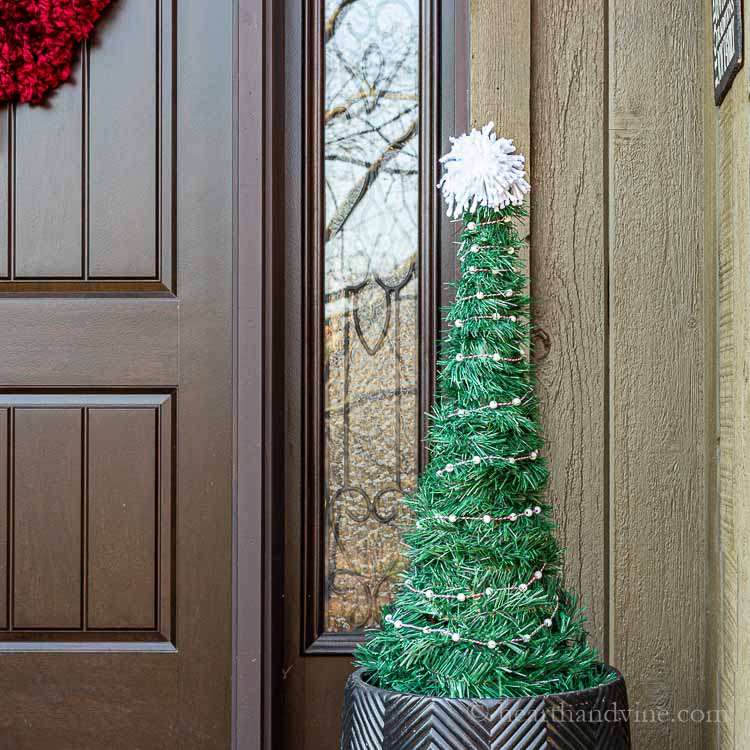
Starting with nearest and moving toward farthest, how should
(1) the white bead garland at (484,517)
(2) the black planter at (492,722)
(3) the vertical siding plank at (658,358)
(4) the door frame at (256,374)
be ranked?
(2) the black planter at (492,722) → (1) the white bead garland at (484,517) → (3) the vertical siding plank at (658,358) → (4) the door frame at (256,374)

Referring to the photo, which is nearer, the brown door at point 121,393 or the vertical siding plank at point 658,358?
the vertical siding plank at point 658,358

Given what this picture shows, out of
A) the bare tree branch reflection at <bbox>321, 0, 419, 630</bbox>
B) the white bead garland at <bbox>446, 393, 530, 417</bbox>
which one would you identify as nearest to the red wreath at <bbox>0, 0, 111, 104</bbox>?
the bare tree branch reflection at <bbox>321, 0, 419, 630</bbox>

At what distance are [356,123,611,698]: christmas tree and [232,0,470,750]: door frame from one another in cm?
50

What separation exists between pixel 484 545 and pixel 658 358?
0.59m

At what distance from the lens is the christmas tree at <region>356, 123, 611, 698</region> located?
112cm

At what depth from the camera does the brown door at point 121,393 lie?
171cm

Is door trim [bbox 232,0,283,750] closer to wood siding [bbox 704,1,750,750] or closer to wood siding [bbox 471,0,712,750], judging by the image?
wood siding [bbox 471,0,712,750]

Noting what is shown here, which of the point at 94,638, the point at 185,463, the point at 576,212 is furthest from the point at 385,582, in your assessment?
the point at 576,212

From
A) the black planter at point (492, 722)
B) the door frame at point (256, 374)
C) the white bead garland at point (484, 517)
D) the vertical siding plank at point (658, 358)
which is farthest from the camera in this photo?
the door frame at point (256, 374)

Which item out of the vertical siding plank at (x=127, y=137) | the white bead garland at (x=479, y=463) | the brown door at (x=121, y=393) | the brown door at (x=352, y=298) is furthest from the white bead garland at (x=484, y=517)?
the vertical siding plank at (x=127, y=137)

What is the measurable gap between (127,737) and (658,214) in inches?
56.0

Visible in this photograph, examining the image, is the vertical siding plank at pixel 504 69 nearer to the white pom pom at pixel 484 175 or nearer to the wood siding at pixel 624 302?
the wood siding at pixel 624 302

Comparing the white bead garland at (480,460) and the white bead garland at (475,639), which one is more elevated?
the white bead garland at (480,460)

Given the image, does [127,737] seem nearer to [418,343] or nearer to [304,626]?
[304,626]
